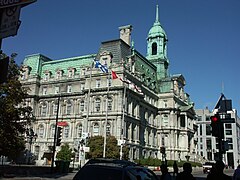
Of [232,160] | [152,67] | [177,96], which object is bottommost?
[232,160]

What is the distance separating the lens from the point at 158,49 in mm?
93375

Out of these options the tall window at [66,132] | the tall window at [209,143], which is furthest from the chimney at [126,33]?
the tall window at [209,143]

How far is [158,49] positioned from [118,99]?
3529 centimetres

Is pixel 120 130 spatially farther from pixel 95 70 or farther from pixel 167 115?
pixel 167 115

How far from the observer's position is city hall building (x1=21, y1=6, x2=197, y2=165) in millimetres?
64625

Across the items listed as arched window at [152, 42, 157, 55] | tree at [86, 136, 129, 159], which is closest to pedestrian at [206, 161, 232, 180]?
tree at [86, 136, 129, 159]

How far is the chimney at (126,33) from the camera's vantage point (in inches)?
3019

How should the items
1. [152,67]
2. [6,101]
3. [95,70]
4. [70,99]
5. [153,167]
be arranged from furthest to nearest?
1. [152,67]
2. [70,99]
3. [95,70]
4. [153,167]
5. [6,101]

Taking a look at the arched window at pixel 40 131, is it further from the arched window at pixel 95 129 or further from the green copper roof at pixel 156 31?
the green copper roof at pixel 156 31

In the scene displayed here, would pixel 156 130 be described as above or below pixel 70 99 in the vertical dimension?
below

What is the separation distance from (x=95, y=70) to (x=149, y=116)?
2027 cm

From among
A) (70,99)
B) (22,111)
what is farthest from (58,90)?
(22,111)

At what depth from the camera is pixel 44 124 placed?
7488 centimetres

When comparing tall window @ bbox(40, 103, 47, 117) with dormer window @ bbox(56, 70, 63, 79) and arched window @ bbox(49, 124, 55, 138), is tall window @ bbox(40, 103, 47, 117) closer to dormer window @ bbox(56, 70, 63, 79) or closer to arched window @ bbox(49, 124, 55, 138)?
arched window @ bbox(49, 124, 55, 138)
